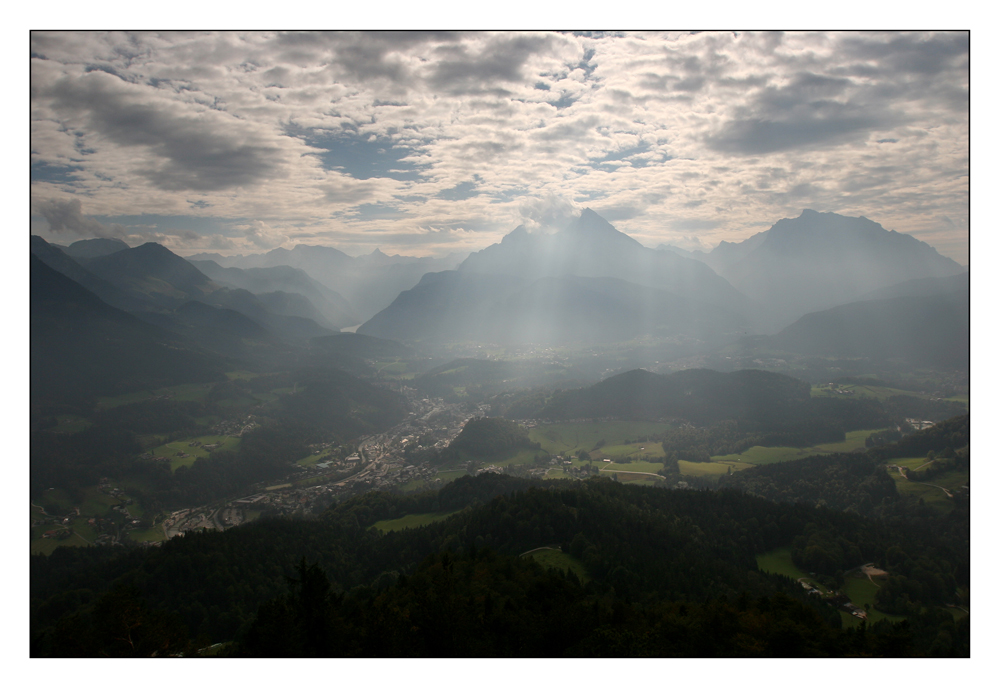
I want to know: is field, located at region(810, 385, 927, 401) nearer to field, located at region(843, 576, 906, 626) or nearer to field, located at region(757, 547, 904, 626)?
field, located at region(757, 547, 904, 626)

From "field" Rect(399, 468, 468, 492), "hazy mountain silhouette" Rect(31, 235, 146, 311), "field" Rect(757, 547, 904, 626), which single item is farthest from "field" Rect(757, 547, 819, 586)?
"hazy mountain silhouette" Rect(31, 235, 146, 311)

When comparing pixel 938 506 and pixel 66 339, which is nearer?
pixel 938 506

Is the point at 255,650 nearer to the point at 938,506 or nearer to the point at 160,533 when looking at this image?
the point at 160,533

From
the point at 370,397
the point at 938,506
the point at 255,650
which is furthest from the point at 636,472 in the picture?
the point at 370,397

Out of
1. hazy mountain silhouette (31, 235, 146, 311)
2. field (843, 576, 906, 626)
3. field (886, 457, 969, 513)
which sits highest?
hazy mountain silhouette (31, 235, 146, 311)

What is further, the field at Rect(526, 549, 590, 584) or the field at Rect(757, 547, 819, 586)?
the field at Rect(757, 547, 819, 586)

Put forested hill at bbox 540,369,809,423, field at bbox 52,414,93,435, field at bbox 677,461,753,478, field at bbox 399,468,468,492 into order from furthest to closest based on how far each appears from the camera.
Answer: forested hill at bbox 540,369,809,423, field at bbox 52,414,93,435, field at bbox 399,468,468,492, field at bbox 677,461,753,478

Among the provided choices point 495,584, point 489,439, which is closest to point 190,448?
point 489,439

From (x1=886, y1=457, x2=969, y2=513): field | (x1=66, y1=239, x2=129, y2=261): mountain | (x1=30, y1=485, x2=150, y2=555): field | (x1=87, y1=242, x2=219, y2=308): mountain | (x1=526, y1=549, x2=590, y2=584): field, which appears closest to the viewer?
(x1=526, y1=549, x2=590, y2=584): field
